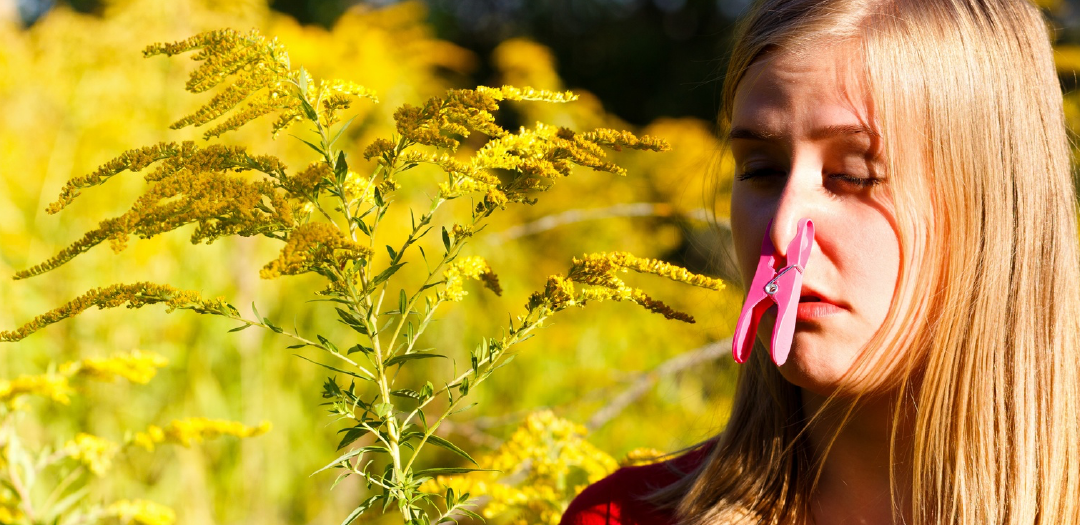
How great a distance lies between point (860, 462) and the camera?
1.24m

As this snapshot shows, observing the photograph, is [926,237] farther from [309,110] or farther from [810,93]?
[309,110]

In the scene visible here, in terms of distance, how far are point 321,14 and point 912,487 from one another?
780 cm

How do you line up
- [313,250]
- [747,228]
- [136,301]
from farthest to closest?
[747,228]
[136,301]
[313,250]

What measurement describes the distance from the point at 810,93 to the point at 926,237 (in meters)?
0.24

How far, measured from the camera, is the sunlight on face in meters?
1.03

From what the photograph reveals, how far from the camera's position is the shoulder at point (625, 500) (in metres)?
1.42

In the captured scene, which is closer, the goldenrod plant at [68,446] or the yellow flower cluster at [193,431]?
the goldenrod plant at [68,446]

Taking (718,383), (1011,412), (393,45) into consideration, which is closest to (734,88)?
(1011,412)

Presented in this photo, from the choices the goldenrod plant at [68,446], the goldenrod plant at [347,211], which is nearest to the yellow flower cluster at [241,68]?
the goldenrod plant at [347,211]

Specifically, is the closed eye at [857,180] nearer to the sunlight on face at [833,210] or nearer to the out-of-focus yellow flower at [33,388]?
the sunlight on face at [833,210]

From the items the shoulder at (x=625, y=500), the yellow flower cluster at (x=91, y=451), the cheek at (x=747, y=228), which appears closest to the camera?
the cheek at (x=747, y=228)

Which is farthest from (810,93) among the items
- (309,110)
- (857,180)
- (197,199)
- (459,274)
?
(197,199)

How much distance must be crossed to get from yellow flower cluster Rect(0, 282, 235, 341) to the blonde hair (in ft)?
2.58

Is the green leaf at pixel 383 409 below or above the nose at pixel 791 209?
→ below
